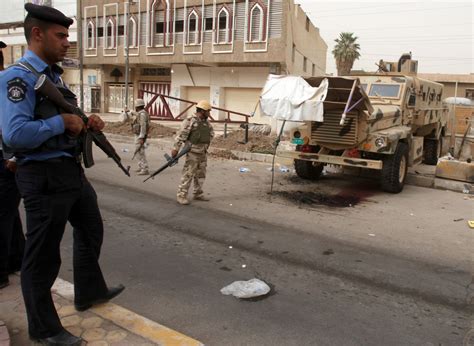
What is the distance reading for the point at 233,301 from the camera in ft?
12.1

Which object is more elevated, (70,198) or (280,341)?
(70,198)

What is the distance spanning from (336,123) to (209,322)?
6.06m

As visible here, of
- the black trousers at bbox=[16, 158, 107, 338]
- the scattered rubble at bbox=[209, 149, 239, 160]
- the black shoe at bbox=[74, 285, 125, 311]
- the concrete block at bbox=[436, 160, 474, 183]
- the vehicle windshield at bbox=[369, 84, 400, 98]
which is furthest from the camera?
the scattered rubble at bbox=[209, 149, 239, 160]

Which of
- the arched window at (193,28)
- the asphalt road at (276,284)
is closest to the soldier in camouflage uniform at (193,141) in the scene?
A: the asphalt road at (276,284)

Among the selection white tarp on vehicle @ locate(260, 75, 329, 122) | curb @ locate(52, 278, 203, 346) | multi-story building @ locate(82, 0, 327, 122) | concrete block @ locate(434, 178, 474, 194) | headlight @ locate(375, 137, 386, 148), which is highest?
multi-story building @ locate(82, 0, 327, 122)

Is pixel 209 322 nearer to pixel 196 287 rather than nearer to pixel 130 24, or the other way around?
pixel 196 287

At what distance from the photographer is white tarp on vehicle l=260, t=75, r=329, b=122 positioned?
762 cm

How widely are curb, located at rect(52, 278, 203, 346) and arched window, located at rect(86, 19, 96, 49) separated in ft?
103

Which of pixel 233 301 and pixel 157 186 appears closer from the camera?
pixel 233 301

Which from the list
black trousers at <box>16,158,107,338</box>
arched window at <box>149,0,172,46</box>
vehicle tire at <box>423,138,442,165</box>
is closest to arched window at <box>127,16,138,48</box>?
arched window at <box>149,0,172,46</box>

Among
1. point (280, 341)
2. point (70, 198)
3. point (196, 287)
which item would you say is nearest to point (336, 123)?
point (196, 287)

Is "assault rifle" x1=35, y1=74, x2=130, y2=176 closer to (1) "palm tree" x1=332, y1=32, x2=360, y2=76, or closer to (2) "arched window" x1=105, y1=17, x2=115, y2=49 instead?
(2) "arched window" x1=105, y1=17, x2=115, y2=49

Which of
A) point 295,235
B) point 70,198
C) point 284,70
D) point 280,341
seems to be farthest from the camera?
point 284,70

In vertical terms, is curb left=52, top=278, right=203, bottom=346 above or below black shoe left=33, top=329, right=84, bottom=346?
below
